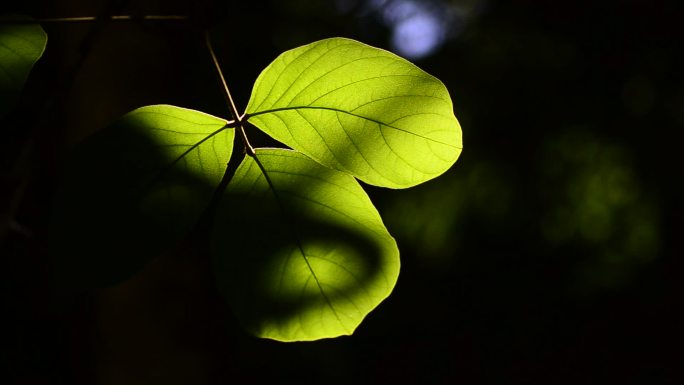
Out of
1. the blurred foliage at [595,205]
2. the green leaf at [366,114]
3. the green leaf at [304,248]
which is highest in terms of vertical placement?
the blurred foliage at [595,205]

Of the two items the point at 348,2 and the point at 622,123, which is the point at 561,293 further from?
the point at 348,2

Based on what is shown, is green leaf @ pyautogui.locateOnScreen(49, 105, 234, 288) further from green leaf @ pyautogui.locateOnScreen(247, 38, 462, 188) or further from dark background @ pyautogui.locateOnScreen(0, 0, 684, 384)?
dark background @ pyautogui.locateOnScreen(0, 0, 684, 384)

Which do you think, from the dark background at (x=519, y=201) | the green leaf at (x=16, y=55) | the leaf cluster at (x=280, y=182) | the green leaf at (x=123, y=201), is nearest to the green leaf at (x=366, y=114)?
the leaf cluster at (x=280, y=182)

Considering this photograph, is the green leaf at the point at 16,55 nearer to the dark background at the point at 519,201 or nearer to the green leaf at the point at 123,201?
the green leaf at the point at 123,201

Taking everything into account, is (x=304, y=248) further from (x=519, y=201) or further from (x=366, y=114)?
(x=519, y=201)

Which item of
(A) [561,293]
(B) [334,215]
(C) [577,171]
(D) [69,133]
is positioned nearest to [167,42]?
(D) [69,133]

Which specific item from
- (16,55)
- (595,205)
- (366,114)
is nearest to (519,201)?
(595,205)
